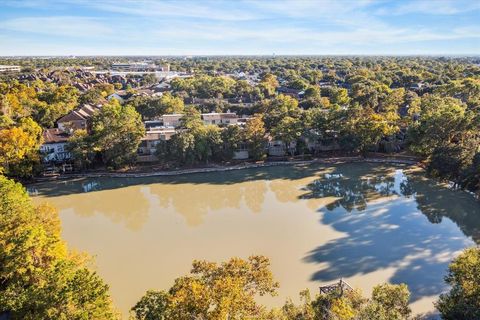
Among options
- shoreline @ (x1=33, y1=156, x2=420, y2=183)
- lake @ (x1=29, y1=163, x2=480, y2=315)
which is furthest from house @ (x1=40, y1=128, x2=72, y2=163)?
lake @ (x1=29, y1=163, x2=480, y2=315)

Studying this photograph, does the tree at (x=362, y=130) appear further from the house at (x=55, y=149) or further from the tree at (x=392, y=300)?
the house at (x=55, y=149)

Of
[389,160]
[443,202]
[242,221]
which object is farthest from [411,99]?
[242,221]

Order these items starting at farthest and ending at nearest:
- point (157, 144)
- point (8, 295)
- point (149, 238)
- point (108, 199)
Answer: point (157, 144)
point (108, 199)
point (149, 238)
point (8, 295)

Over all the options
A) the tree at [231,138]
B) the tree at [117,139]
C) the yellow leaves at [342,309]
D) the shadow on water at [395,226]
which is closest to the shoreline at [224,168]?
the tree at [117,139]

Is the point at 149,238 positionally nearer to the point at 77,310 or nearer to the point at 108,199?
the point at 108,199

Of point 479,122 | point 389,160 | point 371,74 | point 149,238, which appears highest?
point 371,74

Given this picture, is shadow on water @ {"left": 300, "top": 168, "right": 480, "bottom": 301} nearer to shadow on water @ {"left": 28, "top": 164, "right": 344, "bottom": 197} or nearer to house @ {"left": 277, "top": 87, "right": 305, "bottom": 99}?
shadow on water @ {"left": 28, "top": 164, "right": 344, "bottom": 197}
